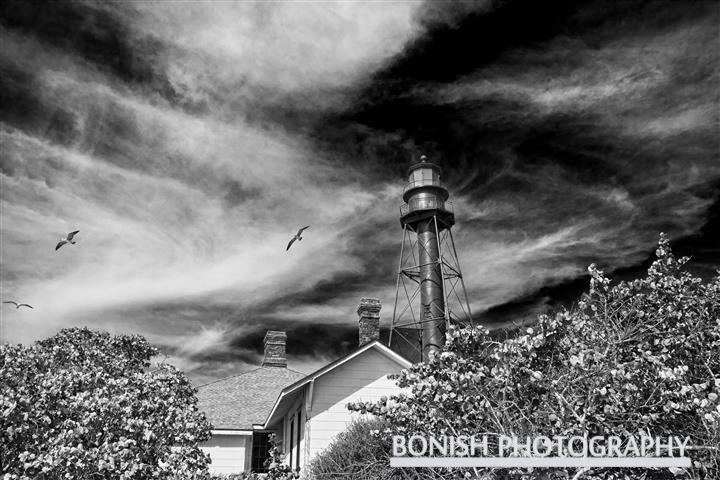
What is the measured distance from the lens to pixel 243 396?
26312mm

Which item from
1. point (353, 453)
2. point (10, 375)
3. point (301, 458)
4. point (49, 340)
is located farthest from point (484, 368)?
point (49, 340)

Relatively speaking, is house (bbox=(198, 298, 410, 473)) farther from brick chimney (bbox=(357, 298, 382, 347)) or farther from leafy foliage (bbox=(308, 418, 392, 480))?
leafy foliage (bbox=(308, 418, 392, 480))

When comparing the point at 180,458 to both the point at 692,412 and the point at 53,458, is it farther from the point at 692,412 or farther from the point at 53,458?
the point at 692,412

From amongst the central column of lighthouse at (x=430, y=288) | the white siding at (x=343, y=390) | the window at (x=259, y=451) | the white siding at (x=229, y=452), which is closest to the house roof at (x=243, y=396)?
the white siding at (x=229, y=452)

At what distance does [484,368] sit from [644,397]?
188 cm

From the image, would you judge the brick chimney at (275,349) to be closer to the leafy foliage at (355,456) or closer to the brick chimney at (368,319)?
the brick chimney at (368,319)

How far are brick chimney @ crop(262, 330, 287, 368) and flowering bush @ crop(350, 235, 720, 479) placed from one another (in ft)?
74.1

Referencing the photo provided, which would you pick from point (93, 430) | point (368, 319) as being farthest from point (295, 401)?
point (93, 430)

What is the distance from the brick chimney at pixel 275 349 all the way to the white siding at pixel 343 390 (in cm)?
1249

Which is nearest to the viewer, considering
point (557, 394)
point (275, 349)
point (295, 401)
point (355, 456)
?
point (557, 394)

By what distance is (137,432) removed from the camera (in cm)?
998

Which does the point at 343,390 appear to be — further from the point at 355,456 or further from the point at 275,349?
the point at 275,349

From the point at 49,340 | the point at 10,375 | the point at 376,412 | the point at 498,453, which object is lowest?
the point at 498,453

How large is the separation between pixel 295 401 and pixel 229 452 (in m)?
4.34
